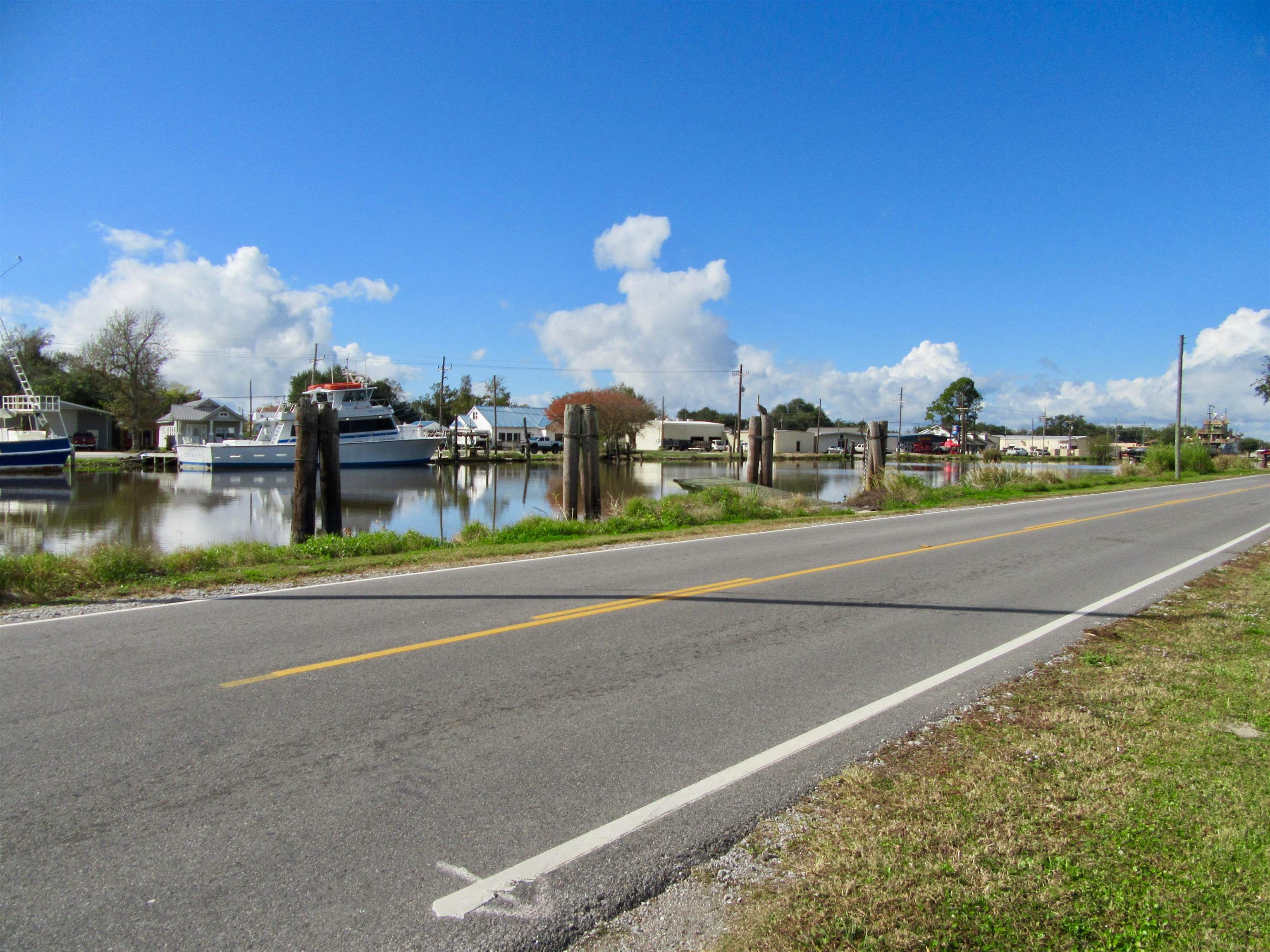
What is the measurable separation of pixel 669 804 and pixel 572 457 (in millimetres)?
15928

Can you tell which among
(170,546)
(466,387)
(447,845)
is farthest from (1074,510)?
(466,387)

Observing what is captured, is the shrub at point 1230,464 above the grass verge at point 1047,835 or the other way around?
above

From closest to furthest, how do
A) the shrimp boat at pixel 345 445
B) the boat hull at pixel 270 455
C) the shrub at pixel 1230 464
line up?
the shrub at pixel 1230 464 < the boat hull at pixel 270 455 < the shrimp boat at pixel 345 445

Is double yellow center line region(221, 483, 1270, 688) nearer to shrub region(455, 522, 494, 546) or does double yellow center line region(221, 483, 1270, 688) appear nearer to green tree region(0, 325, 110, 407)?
shrub region(455, 522, 494, 546)

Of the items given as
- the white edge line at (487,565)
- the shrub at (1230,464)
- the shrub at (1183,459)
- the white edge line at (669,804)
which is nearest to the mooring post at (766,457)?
the white edge line at (487,565)

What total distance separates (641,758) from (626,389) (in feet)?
295

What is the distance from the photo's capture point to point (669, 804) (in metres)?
3.76

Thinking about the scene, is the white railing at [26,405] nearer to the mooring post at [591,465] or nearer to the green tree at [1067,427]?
the mooring post at [591,465]

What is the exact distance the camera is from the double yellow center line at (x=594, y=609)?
18.7ft

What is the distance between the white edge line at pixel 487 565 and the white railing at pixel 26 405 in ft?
147

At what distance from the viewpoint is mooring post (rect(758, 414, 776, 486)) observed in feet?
99.1

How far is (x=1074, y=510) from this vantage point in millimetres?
20672

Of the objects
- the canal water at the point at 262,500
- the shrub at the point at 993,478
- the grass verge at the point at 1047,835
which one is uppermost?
the shrub at the point at 993,478

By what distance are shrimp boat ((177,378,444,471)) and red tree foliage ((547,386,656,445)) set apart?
16608mm
